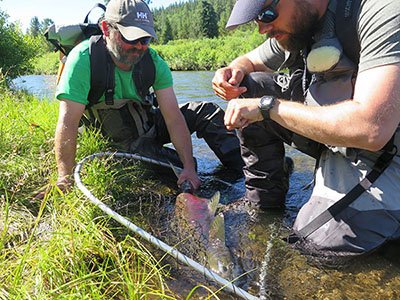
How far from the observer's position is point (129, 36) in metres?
3.36

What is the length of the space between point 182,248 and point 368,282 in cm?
129

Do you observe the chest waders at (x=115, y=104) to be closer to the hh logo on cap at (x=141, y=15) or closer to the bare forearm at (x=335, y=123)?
the hh logo on cap at (x=141, y=15)

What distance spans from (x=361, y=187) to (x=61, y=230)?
2075mm

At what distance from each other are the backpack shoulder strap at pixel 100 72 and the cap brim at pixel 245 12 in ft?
5.33

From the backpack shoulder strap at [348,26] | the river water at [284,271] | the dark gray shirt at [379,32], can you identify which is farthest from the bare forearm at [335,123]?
the river water at [284,271]

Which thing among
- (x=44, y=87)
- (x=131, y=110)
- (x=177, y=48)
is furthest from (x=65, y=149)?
(x=177, y=48)

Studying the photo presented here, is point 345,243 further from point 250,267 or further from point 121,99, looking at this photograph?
point 121,99

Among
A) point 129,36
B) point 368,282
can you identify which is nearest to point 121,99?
point 129,36

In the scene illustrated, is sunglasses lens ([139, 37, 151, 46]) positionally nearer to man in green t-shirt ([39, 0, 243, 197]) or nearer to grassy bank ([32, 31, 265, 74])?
man in green t-shirt ([39, 0, 243, 197])

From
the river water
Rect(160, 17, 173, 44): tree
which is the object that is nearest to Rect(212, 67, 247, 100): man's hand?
the river water

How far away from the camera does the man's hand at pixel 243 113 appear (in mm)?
2346

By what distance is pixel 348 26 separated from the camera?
87.0 inches

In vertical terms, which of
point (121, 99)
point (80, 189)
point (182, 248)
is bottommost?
point (182, 248)

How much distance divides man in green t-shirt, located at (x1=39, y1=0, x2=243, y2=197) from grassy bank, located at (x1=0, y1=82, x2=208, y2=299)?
270 mm
